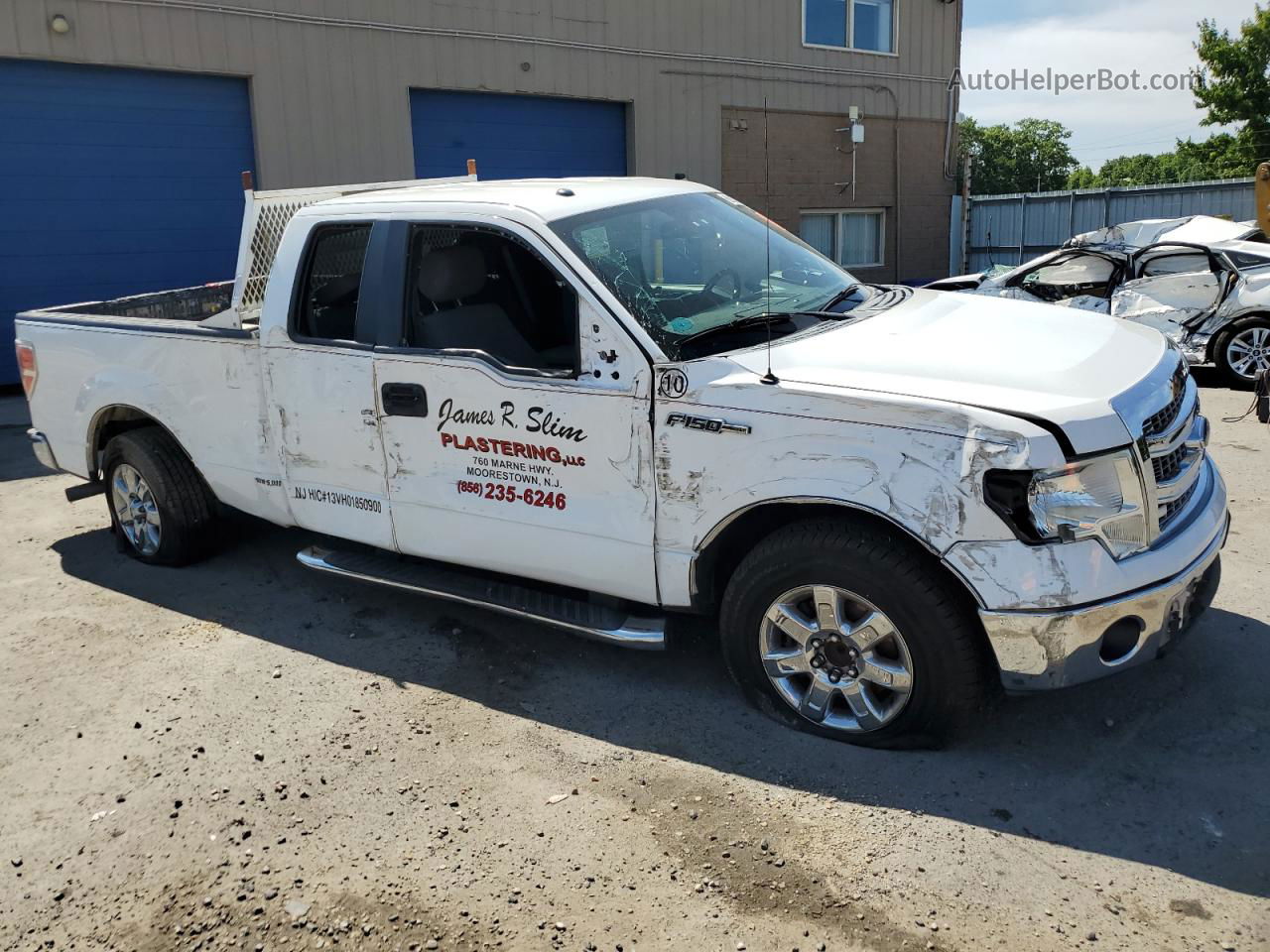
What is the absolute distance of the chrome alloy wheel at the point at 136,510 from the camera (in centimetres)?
573

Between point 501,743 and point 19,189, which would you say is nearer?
point 501,743

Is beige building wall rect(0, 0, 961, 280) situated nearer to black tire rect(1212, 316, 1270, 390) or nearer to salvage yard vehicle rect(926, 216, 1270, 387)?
salvage yard vehicle rect(926, 216, 1270, 387)

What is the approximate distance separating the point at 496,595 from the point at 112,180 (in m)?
9.39

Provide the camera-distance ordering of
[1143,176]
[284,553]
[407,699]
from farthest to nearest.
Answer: [1143,176], [284,553], [407,699]

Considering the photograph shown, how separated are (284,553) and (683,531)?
3.20 metres

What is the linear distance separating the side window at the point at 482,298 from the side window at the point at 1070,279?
26.9 ft

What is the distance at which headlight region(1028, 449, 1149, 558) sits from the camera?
311 cm

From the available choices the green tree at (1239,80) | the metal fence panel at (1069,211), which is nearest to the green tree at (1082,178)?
the green tree at (1239,80)

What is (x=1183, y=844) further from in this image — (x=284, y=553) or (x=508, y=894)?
(x=284, y=553)

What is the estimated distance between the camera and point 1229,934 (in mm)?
2674

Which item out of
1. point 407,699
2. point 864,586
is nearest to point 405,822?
point 407,699

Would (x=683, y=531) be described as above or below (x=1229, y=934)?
above

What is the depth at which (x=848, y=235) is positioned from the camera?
18297mm

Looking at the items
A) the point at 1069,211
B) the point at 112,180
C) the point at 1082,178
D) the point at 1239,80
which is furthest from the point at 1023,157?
the point at 112,180
